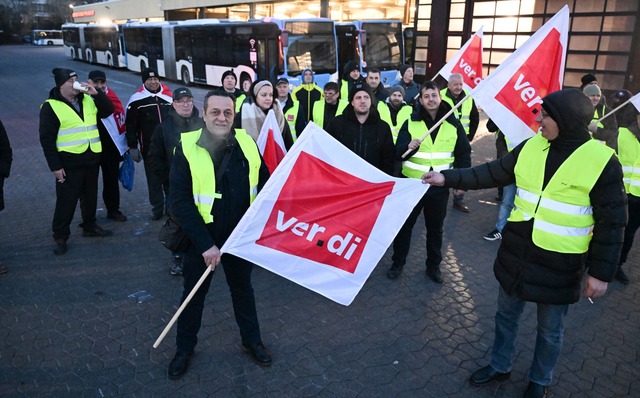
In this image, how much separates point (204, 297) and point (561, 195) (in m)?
2.60

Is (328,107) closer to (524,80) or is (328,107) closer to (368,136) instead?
(368,136)

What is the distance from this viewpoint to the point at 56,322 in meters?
4.29

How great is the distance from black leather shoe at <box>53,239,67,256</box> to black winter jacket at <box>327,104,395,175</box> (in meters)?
3.63

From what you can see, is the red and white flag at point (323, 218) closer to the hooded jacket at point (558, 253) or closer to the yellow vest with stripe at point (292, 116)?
the hooded jacket at point (558, 253)

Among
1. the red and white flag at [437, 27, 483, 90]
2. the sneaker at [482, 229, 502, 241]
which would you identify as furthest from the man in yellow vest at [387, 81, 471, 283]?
the red and white flag at [437, 27, 483, 90]

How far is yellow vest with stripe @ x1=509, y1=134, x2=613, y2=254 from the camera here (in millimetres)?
2834

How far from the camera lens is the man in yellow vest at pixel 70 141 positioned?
552cm

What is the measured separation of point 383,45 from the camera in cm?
1900

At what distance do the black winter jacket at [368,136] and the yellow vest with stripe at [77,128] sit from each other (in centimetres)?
315

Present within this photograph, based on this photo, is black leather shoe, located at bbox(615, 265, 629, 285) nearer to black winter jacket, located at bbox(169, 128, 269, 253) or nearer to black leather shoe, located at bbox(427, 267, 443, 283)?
black leather shoe, located at bbox(427, 267, 443, 283)

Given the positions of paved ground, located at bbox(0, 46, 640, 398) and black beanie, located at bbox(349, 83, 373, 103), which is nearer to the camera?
paved ground, located at bbox(0, 46, 640, 398)

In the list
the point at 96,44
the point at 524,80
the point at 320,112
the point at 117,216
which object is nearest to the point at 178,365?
the point at 117,216

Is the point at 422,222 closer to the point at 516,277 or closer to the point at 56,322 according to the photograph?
the point at 516,277

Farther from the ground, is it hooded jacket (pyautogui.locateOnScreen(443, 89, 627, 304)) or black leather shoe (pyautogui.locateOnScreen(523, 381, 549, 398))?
hooded jacket (pyautogui.locateOnScreen(443, 89, 627, 304))
